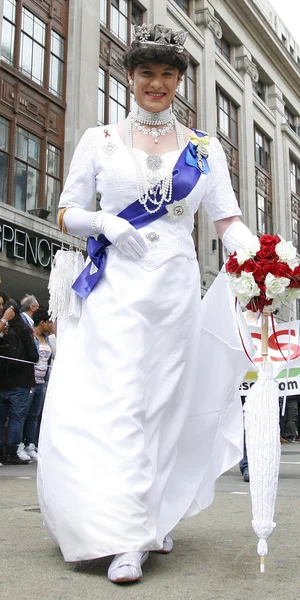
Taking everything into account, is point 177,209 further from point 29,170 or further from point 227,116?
point 227,116

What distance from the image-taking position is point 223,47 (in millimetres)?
31562

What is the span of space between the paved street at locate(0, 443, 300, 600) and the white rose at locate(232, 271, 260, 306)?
3.37 feet

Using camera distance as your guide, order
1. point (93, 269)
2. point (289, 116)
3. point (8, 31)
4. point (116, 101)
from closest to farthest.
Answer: point (93, 269) < point (8, 31) < point (116, 101) < point (289, 116)

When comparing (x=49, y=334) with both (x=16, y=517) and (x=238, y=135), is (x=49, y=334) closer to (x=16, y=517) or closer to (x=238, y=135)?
A: (x=16, y=517)

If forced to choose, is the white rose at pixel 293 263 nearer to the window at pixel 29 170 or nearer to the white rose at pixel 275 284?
the white rose at pixel 275 284

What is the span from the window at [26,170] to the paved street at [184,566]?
569 inches

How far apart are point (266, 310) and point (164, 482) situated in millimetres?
801

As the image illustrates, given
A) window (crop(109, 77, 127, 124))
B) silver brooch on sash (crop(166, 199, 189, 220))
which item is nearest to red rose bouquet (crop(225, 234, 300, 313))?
silver brooch on sash (crop(166, 199, 189, 220))

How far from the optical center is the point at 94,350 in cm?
288

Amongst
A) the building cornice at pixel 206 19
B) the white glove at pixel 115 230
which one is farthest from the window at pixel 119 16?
the white glove at pixel 115 230

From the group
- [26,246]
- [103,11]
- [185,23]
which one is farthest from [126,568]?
[185,23]

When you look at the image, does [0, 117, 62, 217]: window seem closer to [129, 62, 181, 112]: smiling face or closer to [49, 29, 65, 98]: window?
[49, 29, 65, 98]: window

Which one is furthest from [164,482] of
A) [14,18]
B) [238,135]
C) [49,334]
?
[238,135]

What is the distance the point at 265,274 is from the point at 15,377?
556 cm
